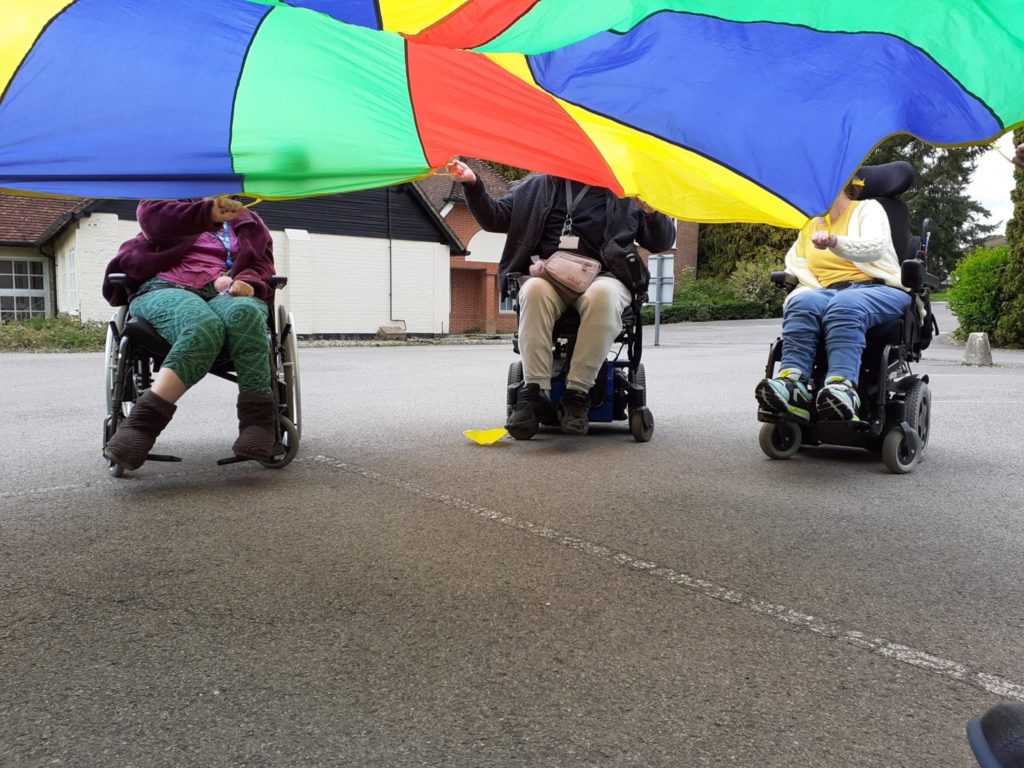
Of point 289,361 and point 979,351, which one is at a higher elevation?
point 289,361

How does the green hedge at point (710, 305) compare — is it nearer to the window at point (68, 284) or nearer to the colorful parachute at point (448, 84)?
the window at point (68, 284)

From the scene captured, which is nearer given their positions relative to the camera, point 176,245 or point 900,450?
point 176,245

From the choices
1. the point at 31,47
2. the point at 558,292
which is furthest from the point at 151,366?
the point at 558,292

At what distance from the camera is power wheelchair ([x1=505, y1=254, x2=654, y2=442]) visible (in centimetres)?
538

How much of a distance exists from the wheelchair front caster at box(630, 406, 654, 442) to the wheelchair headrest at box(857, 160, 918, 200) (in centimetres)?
188

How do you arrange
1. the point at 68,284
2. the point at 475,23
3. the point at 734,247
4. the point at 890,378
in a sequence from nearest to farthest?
the point at 475,23 → the point at 890,378 → the point at 68,284 → the point at 734,247

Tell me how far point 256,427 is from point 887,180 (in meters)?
3.88

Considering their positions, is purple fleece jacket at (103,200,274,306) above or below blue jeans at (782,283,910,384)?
above

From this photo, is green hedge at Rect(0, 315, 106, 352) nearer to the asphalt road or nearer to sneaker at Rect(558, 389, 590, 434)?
the asphalt road

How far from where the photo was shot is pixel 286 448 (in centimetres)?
449

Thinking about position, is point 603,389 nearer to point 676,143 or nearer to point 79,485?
point 676,143

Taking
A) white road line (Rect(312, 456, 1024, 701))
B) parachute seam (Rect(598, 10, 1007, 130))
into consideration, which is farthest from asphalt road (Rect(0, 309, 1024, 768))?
parachute seam (Rect(598, 10, 1007, 130))

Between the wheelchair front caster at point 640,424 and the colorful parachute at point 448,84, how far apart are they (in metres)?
2.30

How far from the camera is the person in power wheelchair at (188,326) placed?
386 centimetres
